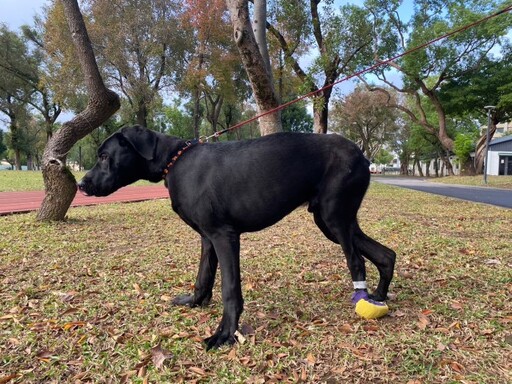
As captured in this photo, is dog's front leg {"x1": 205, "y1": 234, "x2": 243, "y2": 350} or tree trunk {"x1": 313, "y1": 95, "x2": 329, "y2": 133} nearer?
dog's front leg {"x1": 205, "y1": 234, "x2": 243, "y2": 350}

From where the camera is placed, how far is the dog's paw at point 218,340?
8.69ft

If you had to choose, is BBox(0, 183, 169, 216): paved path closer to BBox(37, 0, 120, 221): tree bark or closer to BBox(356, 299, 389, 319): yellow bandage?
BBox(37, 0, 120, 221): tree bark

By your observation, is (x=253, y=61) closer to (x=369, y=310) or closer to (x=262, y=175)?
(x=262, y=175)

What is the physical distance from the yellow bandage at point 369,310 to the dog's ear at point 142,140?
1964 millimetres

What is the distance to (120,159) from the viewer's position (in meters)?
3.09

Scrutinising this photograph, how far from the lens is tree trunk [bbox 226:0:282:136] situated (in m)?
7.36

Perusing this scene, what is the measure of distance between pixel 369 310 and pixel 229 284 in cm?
109

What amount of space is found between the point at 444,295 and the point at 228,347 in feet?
6.90

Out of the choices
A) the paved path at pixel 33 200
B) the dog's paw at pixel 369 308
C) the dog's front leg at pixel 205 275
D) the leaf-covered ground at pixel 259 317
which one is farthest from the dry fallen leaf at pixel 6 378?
the paved path at pixel 33 200

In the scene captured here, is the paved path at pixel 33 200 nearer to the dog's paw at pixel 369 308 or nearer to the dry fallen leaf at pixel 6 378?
the dry fallen leaf at pixel 6 378

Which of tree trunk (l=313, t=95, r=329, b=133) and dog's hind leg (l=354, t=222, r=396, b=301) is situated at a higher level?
tree trunk (l=313, t=95, r=329, b=133)

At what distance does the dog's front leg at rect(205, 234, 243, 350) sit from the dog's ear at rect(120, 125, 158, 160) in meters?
0.87

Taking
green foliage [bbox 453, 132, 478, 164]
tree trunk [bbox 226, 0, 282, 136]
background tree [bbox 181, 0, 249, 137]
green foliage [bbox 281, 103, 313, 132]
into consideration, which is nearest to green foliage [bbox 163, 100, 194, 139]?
green foliage [bbox 281, 103, 313, 132]

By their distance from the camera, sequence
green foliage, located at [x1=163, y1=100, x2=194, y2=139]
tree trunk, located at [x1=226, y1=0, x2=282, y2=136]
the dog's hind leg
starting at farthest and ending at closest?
green foliage, located at [x1=163, y1=100, x2=194, y2=139] → tree trunk, located at [x1=226, y1=0, x2=282, y2=136] → the dog's hind leg
